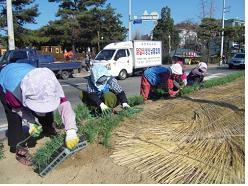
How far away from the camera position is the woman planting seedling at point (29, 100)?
400 centimetres

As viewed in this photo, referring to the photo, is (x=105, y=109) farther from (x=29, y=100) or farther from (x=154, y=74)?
(x=154, y=74)

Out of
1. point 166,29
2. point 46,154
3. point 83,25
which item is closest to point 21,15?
point 83,25

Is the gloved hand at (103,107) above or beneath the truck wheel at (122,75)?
above

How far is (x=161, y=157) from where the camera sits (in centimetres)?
410

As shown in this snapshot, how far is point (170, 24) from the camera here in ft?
233

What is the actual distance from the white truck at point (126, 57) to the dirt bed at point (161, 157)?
1513cm

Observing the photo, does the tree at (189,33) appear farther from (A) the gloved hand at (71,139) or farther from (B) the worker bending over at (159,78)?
(A) the gloved hand at (71,139)

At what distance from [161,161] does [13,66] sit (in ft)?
6.96

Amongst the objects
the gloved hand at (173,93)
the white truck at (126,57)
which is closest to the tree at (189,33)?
the white truck at (126,57)

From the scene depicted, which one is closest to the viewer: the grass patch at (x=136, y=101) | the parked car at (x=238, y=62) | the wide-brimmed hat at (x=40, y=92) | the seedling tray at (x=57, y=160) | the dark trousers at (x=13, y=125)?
the wide-brimmed hat at (x=40, y=92)

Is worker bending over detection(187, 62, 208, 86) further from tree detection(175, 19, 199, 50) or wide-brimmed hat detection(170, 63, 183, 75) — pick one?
tree detection(175, 19, 199, 50)

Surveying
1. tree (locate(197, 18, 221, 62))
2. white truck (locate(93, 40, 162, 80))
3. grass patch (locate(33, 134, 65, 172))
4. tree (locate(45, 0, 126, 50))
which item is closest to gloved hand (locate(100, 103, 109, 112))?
grass patch (locate(33, 134, 65, 172))

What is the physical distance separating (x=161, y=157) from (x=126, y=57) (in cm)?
1808

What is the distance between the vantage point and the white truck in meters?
21.0
